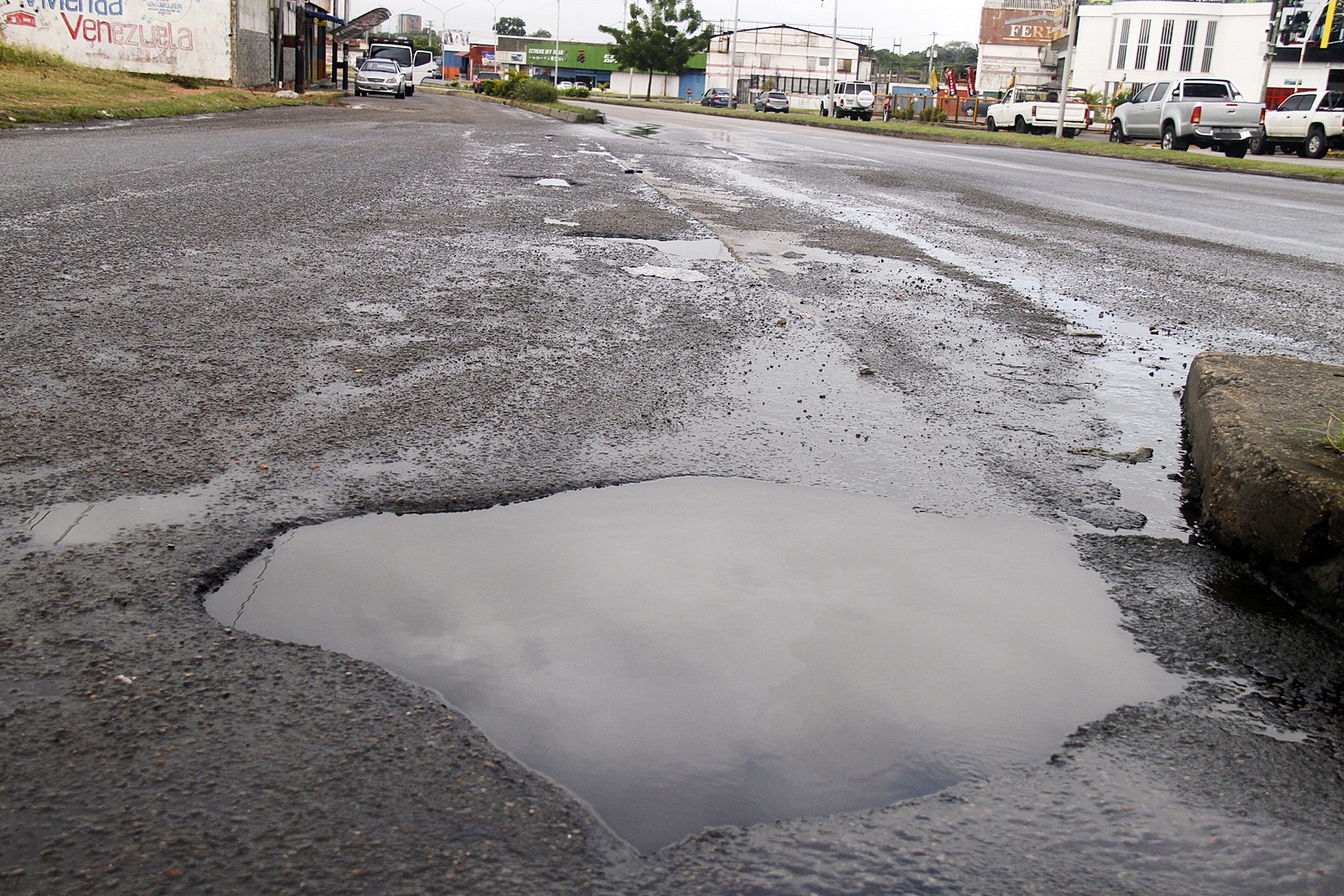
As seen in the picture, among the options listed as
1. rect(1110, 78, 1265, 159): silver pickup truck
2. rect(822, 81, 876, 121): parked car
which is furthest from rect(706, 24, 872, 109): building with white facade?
rect(1110, 78, 1265, 159): silver pickup truck

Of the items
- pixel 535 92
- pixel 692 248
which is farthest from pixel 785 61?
pixel 692 248

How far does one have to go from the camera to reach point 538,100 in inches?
1720

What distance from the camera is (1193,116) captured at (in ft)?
95.1

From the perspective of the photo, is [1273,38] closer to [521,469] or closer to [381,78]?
[381,78]

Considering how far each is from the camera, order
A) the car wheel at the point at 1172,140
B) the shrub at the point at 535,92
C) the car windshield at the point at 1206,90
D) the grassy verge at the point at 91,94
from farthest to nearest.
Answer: the shrub at the point at 535,92 < the car wheel at the point at 1172,140 < the car windshield at the point at 1206,90 < the grassy verge at the point at 91,94

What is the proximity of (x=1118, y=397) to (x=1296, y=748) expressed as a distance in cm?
273

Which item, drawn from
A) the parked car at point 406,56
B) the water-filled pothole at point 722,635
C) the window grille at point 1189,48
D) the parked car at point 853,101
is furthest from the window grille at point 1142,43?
the water-filled pothole at point 722,635

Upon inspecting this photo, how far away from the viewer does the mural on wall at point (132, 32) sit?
87.6 feet

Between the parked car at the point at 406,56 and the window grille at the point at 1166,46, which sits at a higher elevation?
the window grille at the point at 1166,46

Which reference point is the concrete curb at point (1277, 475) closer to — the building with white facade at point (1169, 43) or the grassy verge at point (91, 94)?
the grassy verge at point (91, 94)

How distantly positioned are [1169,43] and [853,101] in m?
21.2

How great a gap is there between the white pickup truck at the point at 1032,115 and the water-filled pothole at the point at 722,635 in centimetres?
4013

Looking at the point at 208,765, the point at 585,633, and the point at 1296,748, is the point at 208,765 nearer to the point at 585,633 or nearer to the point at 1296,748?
the point at 585,633

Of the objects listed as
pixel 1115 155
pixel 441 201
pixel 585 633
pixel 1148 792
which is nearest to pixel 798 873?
pixel 1148 792
